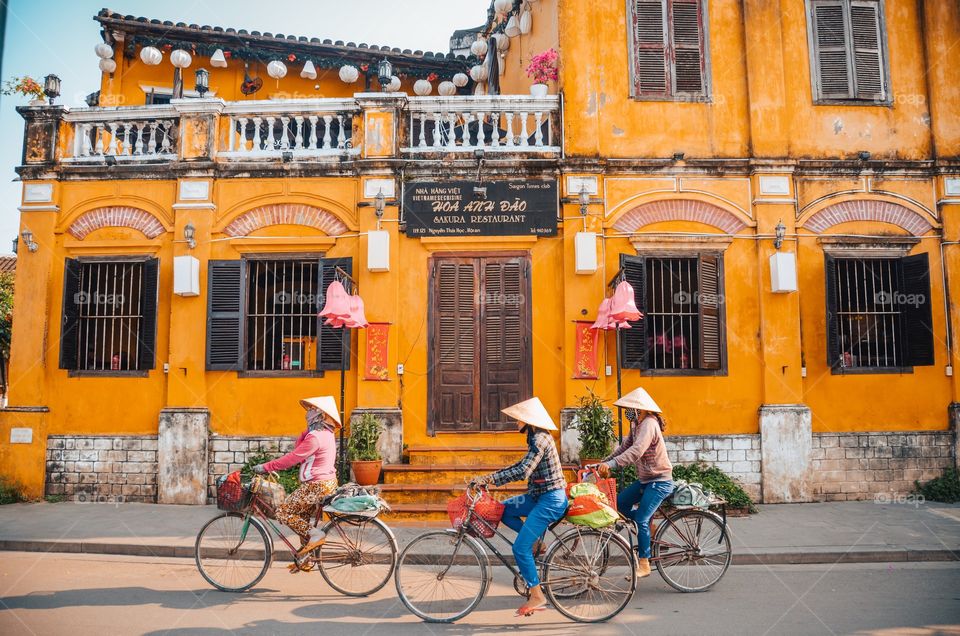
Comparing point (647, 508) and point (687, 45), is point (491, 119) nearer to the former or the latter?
point (687, 45)

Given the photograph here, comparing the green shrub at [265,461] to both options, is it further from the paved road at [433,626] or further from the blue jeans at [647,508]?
the blue jeans at [647,508]

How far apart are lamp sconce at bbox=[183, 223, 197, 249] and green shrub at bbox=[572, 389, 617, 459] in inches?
260

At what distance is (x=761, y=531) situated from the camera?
924cm

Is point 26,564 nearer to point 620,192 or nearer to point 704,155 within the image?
point 620,192

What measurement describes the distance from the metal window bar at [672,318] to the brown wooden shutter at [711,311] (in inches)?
4.0

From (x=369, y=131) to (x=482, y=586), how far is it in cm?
791

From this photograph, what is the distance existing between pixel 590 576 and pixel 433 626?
135 cm

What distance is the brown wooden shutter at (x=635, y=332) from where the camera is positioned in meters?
11.2

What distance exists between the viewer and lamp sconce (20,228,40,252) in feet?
38.4

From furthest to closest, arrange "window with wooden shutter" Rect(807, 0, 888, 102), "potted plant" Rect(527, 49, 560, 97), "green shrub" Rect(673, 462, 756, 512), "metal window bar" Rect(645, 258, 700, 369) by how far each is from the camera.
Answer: "window with wooden shutter" Rect(807, 0, 888, 102) → "potted plant" Rect(527, 49, 560, 97) → "metal window bar" Rect(645, 258, 700, 369) → "green shrub" Rect(673, 462, 756, 512)

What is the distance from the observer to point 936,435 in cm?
1148

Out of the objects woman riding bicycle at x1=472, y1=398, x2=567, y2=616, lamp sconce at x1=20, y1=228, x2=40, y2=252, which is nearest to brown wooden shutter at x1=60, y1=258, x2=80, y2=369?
lamp sconce at x1=20, y1=228, x2=40, y2=252

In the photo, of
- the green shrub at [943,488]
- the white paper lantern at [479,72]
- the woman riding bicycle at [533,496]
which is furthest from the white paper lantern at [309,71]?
the green shrub at [943,488]

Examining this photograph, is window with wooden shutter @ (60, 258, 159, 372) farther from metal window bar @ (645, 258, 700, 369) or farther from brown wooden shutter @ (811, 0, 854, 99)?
brown wooden shutter @ (811, 0, 854, 99)
